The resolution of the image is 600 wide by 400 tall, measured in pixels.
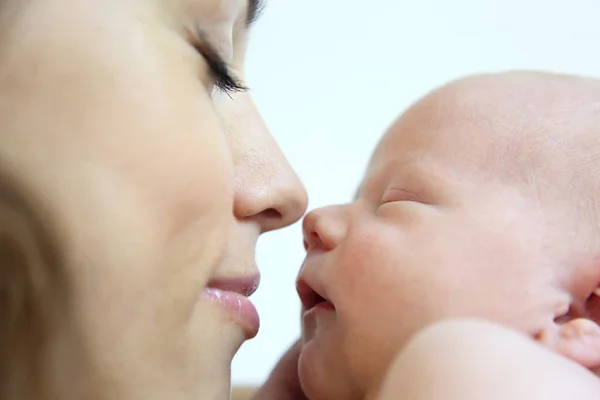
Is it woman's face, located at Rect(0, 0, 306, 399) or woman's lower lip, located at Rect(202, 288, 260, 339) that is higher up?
woman's face, located at Rect(0, 0, 306, 399)

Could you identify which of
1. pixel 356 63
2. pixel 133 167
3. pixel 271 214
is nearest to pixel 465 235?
pixel 271 214

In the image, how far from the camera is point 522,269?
0.63 metres

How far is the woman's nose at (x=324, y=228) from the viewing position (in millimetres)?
711

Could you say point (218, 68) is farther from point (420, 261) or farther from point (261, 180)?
point (420, 261)

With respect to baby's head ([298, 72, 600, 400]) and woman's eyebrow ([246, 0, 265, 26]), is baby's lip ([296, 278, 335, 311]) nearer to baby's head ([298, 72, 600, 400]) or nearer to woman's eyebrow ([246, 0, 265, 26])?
baby's head ([298, 72, 600, 400])

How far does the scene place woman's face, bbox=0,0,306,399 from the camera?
430mm

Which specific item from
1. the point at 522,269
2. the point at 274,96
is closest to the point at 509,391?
the point at 522,269

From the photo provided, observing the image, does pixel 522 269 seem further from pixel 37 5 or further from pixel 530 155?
pixel 37 5

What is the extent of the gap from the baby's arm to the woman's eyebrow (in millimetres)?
313

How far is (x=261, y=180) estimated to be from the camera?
610 mm

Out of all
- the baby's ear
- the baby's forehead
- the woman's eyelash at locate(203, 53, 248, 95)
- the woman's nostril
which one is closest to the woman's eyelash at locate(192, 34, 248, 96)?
the woman's eyelash at locate(203, 53, 248, 95)

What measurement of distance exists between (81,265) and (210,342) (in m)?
0.14

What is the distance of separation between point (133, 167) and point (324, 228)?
30 centimetres

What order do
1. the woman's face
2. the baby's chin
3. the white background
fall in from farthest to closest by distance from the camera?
the white background < the baby's chin < the woman's face
